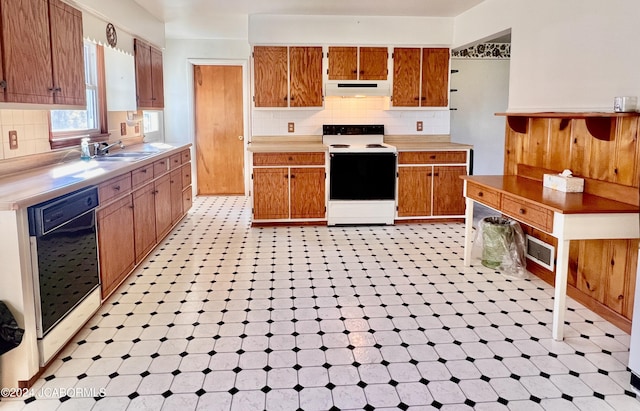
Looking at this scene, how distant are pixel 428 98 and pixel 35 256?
472cm

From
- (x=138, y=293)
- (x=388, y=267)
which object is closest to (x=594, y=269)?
(x=388, y=267)

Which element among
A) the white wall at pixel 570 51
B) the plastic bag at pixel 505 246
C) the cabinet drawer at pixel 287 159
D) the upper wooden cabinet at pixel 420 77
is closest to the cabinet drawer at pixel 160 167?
the cabinet drawer at pixel 287 159

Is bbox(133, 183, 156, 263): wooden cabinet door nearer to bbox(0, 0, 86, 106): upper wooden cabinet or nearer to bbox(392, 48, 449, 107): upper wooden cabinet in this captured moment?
bbox(0, 0, 86, 106): upper wooden cabinet

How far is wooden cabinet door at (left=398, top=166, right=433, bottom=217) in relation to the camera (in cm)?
566

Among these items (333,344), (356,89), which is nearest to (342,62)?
(356,89)

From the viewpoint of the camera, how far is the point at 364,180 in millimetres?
5574

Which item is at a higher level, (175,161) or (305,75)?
(305,75)

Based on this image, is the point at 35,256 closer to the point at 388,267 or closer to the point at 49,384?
the point at 49,384

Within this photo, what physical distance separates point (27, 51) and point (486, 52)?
6314 mm

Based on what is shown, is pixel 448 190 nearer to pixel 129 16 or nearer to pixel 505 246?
pixel 505 246

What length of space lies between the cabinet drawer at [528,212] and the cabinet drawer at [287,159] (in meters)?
2.60

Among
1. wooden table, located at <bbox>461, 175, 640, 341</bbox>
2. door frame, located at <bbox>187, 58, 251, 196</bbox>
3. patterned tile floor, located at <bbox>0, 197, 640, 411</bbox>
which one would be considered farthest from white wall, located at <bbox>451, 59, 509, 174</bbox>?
wooden table, located at <bbox>461, 175, 640, 341</bbox>

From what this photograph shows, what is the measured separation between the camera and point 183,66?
7246mm

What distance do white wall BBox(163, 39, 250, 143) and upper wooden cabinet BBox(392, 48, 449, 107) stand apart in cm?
259
